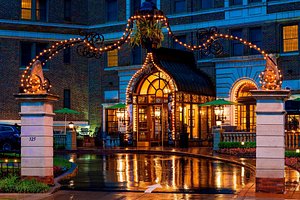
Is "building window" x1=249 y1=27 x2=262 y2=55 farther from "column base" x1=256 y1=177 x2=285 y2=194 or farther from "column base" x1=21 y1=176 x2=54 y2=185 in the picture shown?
"column base" x1=21 y1=176 x2=54 y2=185

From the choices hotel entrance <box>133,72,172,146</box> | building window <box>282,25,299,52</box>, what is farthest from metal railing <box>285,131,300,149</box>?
hotel entrance <box>133,72,172,146</box>

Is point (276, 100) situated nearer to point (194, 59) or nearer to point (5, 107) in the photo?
point (194, 59)

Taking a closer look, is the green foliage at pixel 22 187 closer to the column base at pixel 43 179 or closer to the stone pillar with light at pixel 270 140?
the column base at pixel 43 179

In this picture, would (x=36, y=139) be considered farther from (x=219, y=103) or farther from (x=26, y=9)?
(x=26, y=9)

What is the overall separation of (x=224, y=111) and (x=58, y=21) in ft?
50.1

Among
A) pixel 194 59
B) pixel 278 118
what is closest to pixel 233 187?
pixel 278 118

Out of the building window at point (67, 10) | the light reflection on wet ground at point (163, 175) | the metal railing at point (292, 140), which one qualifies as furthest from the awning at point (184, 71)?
the light reflection on wet ground at point (163, 175)

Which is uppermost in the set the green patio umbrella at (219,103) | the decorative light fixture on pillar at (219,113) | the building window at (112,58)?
the building window at (112,58)

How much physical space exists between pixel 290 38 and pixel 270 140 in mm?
24958

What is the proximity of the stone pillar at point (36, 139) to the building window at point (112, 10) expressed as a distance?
31056 millimetres

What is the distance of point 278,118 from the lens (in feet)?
61.7

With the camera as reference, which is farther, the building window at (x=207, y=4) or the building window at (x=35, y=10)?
the building window at (x=35, y=10)

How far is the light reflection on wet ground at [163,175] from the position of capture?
20.6 m

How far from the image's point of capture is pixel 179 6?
48.0 m
